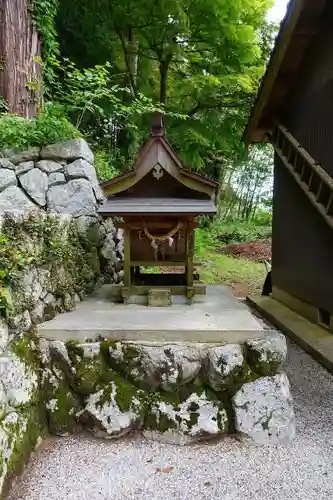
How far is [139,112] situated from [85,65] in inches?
106

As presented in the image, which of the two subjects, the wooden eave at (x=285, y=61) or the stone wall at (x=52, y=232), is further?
the wooden eave at (x=285, y=61)

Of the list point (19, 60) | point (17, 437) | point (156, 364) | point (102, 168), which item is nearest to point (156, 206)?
point (156, 364)

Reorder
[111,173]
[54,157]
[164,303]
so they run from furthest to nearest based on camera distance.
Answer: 1. [111,173]
2. [54,157]
3. [164,303]

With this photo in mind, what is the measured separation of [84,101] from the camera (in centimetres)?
658

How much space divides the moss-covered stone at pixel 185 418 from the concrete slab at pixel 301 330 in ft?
6.06

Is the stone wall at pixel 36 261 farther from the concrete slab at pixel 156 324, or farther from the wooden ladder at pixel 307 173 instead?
the wooden ladder at pixel 307 173

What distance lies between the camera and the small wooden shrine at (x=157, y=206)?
363 cm

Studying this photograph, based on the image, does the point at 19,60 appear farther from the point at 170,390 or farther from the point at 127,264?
the point at 170,390

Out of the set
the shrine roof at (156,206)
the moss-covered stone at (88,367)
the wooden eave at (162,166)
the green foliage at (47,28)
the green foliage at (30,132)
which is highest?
the green foliage at (47,28)

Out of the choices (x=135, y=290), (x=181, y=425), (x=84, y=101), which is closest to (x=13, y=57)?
(x=84, y=101)

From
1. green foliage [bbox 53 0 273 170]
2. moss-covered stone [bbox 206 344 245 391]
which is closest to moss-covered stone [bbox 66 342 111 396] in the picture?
moss-covered stone [bbox 206 344 245 391]

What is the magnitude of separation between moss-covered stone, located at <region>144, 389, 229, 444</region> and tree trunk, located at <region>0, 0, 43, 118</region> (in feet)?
16.6

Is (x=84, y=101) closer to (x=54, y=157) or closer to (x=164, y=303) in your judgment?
(x=54, y=157)

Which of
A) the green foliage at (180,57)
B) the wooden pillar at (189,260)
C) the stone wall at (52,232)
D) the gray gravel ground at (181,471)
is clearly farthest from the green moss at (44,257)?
the green foliage at (180,57)
